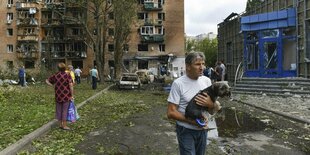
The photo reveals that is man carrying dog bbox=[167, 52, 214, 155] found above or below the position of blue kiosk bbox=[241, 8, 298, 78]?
below

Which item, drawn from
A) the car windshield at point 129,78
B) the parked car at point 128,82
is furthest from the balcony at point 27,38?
the car windshield at point 129,78

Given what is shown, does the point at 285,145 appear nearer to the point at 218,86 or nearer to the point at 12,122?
the point at 218,86

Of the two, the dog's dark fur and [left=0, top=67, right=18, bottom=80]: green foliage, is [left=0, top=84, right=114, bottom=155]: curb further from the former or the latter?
[left=0, top=67, right=18, bottom=80]: green foliage

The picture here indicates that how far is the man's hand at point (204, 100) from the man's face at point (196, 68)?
0.28 meters

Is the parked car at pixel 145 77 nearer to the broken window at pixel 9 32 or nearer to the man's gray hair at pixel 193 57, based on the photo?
the broken window at pixel 9 32

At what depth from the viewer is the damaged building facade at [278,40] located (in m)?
25.2

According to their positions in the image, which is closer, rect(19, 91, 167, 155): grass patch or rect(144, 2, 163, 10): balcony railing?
rect(19, 91, 167, 155): grass patch

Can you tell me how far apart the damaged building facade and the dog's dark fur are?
69.9 feet

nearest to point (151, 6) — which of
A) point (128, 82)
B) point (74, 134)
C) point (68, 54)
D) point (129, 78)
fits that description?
point (68, 54)

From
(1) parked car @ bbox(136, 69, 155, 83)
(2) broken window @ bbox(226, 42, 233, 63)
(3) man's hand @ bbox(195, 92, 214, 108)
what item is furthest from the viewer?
(1) parked car @ bbox(136, 69, 155, 83)

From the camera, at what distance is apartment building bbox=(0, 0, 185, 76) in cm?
6738

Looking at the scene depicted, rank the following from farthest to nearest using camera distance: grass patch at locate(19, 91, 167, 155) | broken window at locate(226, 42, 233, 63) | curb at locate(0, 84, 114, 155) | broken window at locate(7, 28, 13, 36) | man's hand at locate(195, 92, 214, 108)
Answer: broken window at locate(7, 28, 13, 36), broken window at locate(226, 42, 233, 63), grass patch at locate(19, 91, 167, 155), curb at locate(0, 84, 114, 155), man's hand at locate(195, 92, 214, 108)

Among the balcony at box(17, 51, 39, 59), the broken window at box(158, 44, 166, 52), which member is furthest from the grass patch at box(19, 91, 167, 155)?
the balcony at box(17, 51, 39, 59)

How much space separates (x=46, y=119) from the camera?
12.5 metres
